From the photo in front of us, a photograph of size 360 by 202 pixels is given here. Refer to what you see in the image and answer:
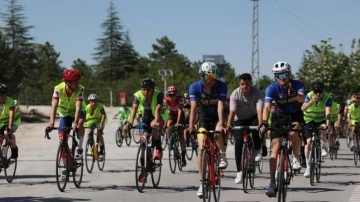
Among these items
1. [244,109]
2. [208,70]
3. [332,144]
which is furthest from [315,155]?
[332,144]

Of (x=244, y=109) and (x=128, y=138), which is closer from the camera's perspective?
(x=244, y=109)

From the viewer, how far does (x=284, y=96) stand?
10102mm

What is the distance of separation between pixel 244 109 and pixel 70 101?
3.10 m

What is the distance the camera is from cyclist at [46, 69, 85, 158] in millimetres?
11648

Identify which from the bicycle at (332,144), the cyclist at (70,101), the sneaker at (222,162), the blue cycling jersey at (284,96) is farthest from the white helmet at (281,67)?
the bicycle at (332,144)

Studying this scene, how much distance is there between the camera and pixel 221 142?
35.5 feet

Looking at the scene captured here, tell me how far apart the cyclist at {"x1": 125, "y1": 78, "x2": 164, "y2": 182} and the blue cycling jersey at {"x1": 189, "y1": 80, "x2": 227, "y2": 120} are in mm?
1624

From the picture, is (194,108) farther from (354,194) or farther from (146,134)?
(354,194)

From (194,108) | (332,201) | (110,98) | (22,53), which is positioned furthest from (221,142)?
(22,53)

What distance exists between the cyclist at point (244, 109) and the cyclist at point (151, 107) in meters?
1.36

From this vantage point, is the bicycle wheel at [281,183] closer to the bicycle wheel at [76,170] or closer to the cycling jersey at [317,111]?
the bicycle wheel at [76,170]

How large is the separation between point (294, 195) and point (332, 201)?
834 millimetres

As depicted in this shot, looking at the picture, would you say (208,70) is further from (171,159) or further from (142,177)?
(171,159)

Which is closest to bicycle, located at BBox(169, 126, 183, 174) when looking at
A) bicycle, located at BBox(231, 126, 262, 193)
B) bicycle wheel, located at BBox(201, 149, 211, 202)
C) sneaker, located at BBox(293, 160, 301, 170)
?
bicycle, located at BBox(231, 126, 262, 193)
